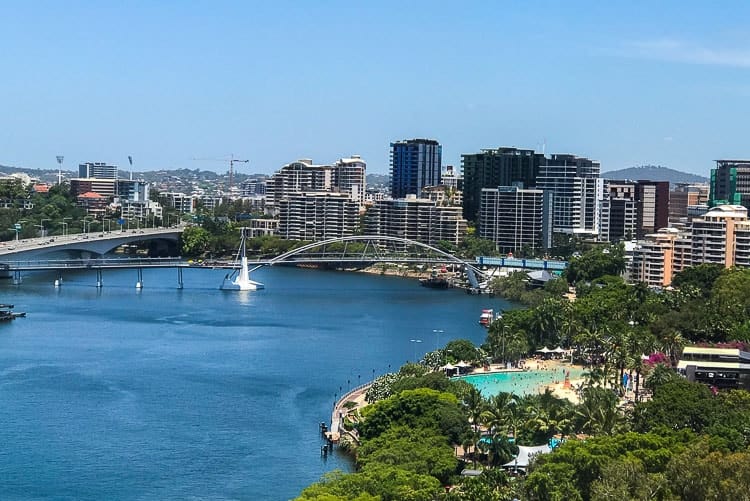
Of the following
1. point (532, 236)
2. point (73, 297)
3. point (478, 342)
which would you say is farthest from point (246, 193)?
point (478, 342)

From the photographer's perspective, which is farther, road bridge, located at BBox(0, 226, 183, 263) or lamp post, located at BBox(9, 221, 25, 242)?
lamp post, located at BBox(9, 221, 25, 242)

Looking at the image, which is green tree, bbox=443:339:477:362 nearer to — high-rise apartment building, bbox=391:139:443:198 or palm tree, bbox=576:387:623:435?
palm tree, bbox=576:387:623:435

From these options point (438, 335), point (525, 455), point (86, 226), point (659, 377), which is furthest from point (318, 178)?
point (525, 455)

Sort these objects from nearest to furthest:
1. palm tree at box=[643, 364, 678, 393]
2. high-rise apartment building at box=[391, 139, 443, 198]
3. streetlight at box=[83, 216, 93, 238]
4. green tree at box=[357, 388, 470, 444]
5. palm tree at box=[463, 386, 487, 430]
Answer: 1. green tree at box=[357, 388, 470, 444]
2. palm tree at box=[463, 386, 487, 430]
3. palm tree at box=[643, 364, 678, 393]
4. streetlight at box=[83, 216, 93, 238]
5. high-rise apartment building at box=[391, 139, 443, 198]

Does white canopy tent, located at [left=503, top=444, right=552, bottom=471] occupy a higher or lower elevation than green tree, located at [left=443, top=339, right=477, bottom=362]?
lower

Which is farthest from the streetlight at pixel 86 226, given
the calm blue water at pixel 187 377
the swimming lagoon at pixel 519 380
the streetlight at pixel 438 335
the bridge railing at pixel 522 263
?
the swimming lagoon at pixel 519 380

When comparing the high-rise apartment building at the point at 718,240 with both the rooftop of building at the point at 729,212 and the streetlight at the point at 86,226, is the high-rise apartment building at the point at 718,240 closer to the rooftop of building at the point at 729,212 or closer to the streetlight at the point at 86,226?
the rooftop of building at the point at 729,212

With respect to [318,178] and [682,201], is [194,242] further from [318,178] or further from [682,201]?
[682,201]

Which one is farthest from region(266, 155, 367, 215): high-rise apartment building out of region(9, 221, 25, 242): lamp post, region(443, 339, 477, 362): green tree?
region(443, 339, 477, 362): green tree
